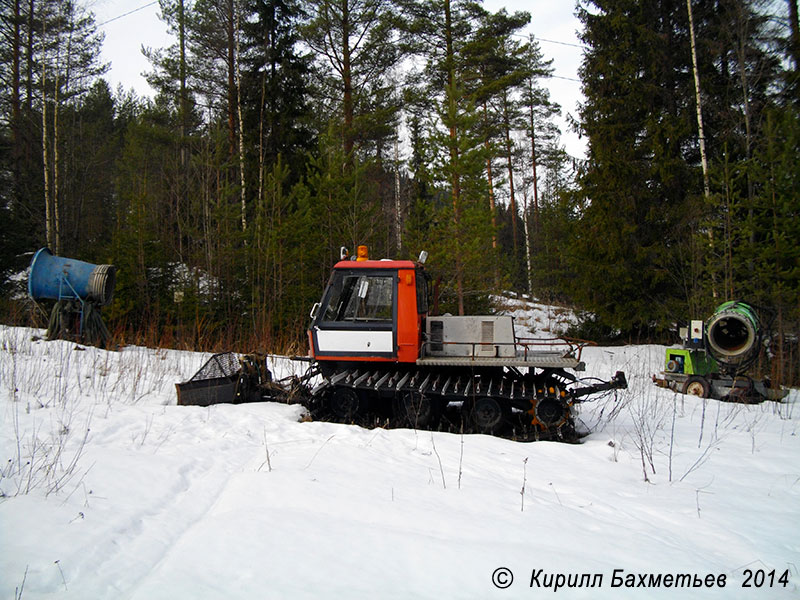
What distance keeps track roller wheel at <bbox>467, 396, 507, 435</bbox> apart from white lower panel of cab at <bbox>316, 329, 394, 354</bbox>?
1218mm

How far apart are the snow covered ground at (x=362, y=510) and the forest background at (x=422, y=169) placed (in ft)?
19.6

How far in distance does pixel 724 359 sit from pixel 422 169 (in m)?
8.47

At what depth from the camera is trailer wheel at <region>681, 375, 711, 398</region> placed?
7938 mm

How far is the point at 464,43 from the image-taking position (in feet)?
53.6

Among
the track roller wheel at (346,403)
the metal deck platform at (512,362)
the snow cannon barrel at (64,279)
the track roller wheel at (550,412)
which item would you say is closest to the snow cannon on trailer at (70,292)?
Result: the snow cannon barrel at (64,279)

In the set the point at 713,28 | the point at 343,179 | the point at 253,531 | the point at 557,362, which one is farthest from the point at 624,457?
the point at 713,28

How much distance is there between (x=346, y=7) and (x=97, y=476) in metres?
16.9

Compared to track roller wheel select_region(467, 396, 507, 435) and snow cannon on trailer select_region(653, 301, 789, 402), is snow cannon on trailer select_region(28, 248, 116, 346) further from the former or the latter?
snow cannon on trailer select_region(653, 301, 789, 402)

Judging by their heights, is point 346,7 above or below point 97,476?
above

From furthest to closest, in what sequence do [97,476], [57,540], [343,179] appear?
[343,179] < [97,476] < [57,540]

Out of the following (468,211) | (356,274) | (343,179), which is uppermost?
(343,179)

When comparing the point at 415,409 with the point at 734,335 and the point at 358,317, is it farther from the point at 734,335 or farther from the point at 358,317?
the point at 734,335

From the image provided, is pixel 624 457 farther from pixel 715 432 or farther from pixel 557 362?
pixel 715 432

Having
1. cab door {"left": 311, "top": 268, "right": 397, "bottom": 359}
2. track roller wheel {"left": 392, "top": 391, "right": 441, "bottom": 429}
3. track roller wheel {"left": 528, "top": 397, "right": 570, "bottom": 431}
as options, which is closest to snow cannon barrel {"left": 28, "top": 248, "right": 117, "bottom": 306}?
cab door {"left": 311, "top": 268, "right": 397, "bottom": 359}
